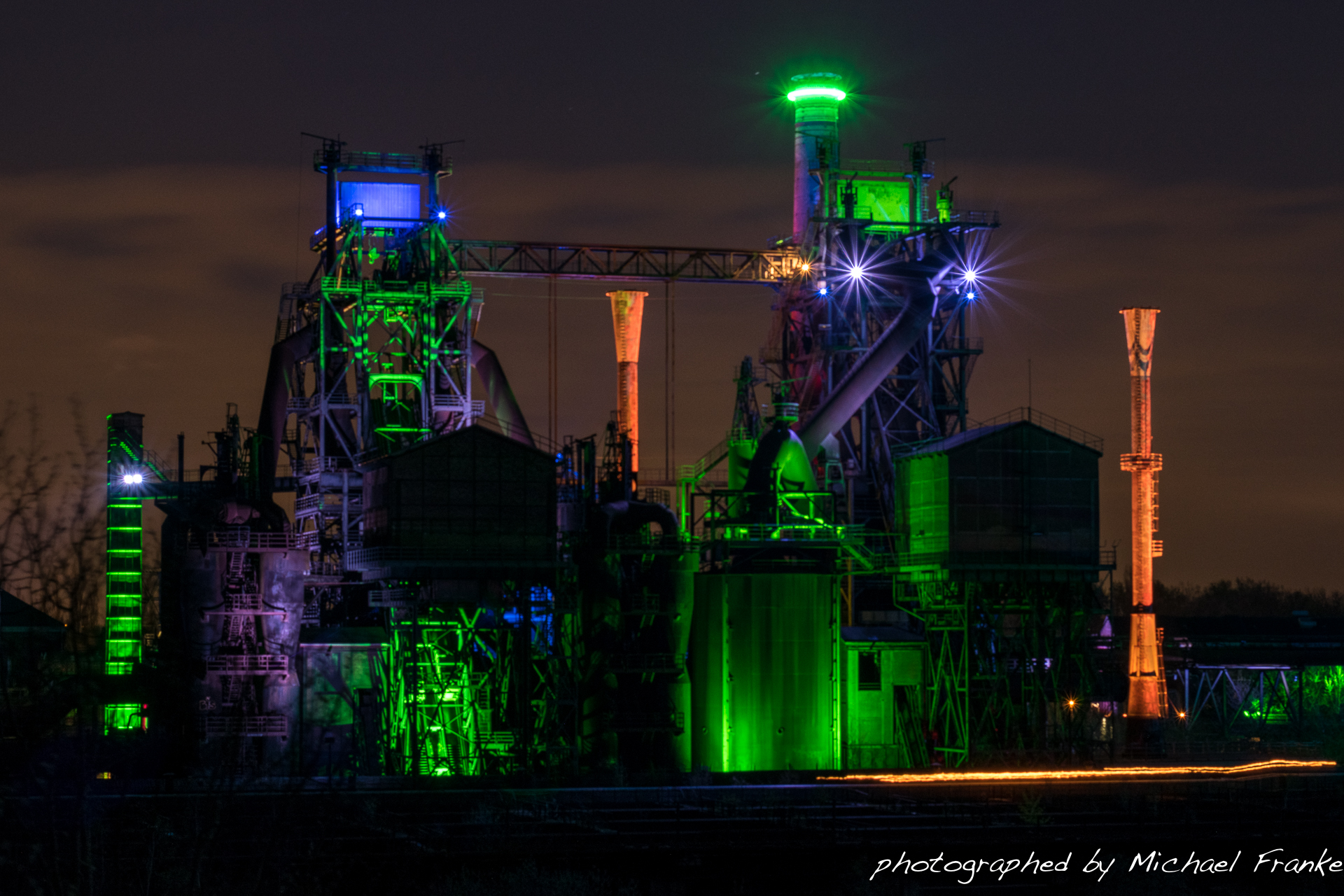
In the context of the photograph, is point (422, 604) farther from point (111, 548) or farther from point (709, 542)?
point (111, 548)

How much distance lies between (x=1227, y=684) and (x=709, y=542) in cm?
3602

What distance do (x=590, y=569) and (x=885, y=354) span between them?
1615 centimetres

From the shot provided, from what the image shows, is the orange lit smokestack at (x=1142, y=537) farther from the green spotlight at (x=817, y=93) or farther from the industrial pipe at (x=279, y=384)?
the industrial pipe at (x=279, y=384)

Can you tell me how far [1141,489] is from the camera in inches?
2672

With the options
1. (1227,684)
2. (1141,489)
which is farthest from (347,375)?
(1227,684)

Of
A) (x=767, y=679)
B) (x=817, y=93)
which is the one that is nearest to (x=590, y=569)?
(x=767, y=679)

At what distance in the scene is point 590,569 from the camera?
58.2 metres

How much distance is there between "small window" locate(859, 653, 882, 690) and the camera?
60.7 meters

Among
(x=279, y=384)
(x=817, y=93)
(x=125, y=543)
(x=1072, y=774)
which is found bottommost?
(x=1072, y=774)

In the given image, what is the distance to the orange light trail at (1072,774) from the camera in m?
51.2

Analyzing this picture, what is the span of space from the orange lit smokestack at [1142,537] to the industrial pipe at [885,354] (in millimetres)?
7992

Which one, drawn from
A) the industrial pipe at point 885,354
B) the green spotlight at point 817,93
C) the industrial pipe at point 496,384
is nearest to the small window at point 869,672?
the industrial pipe at point 885,354

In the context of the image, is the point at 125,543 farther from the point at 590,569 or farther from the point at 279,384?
the point at 590,569

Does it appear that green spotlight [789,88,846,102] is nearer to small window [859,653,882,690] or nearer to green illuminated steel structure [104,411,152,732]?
small window [859,653,882,690]
